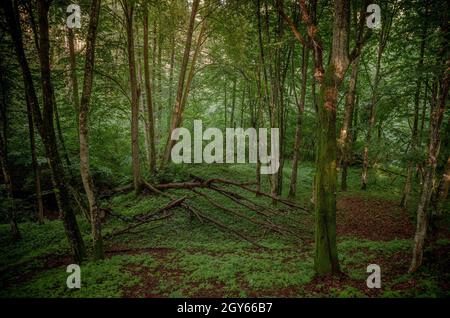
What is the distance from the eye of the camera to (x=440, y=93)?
525cm

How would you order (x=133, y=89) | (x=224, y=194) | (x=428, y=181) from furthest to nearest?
(x=133, y=89), (x=224, y=194), (x=428, y=181)

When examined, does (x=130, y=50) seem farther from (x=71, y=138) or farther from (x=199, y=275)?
(x=199, y=275)

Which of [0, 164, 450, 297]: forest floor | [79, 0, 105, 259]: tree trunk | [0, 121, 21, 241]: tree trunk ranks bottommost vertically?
[0, 164, 450, 297]: forest floor

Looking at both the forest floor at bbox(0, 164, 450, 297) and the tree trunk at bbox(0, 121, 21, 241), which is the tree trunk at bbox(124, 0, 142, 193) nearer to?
the forest floor at bbox(0, 164, 450, 297)

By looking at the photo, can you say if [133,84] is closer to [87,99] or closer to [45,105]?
[87,99]

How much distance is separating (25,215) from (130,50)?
9.22 meters

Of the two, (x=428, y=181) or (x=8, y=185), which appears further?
(x=8, y=185)

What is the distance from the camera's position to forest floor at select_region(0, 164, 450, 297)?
4.92 meters

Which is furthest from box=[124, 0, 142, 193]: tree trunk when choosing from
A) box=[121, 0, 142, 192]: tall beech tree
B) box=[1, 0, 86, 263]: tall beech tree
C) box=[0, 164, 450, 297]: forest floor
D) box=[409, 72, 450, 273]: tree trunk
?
box=[409, 72, 450, 273]: tree trunk

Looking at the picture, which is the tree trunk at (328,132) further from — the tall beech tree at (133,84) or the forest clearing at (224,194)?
the tall beech tree at (133,84)

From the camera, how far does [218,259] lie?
643cm

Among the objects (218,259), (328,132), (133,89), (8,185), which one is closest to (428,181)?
(328,132)

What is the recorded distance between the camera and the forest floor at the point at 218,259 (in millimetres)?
4922
